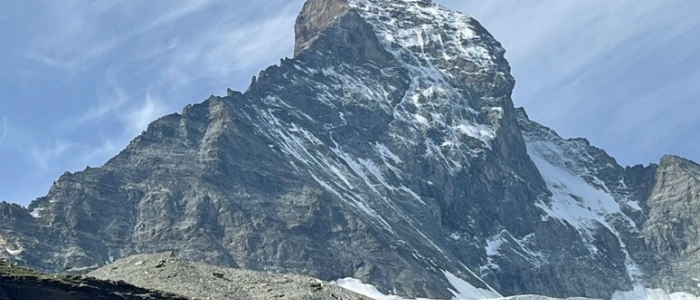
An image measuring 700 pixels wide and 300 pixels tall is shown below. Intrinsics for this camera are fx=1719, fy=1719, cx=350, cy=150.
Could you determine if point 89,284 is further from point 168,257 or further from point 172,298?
point 168,257

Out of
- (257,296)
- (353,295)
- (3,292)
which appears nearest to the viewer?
(3,292)

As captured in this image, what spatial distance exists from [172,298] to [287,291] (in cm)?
1441

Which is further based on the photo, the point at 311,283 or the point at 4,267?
the point at 311,283

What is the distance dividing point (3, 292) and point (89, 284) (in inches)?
203

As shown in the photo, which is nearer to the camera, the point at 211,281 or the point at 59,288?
the point at 59,288

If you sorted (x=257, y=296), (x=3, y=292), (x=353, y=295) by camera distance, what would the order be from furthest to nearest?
(x=353, y=295), (x=257, y=296), (x=3, y=292)

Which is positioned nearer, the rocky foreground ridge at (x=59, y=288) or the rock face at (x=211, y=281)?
the rocky foreground ridge at (x=59, y=288)

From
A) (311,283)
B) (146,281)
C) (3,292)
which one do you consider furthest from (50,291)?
(311,283)

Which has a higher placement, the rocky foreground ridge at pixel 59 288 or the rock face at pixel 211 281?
the rock face at pixel 211 281

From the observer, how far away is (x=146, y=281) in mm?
103875

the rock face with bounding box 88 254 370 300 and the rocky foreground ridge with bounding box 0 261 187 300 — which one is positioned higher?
the rock face with bounding box 88 254 370 300

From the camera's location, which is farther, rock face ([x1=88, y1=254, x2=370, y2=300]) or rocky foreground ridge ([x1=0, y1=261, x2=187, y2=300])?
rock face ([x1=88, y1=254, x2=370, y2=300])

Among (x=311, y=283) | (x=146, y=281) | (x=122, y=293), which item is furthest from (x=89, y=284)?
(x=311, y=283)

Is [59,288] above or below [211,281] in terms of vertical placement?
below
